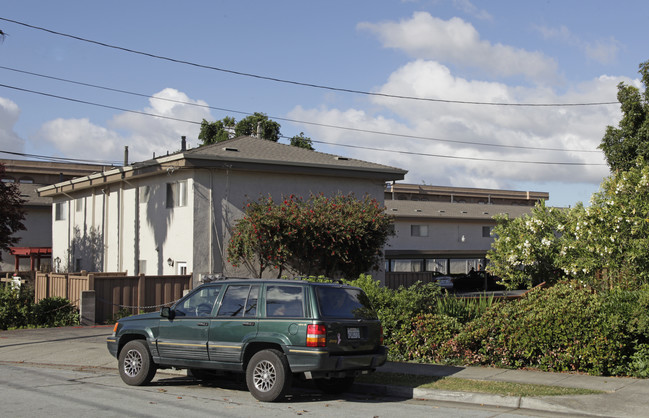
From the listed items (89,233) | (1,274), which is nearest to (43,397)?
(89,233)

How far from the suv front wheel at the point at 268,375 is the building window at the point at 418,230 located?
120ft

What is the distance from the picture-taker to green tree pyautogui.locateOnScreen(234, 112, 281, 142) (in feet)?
177

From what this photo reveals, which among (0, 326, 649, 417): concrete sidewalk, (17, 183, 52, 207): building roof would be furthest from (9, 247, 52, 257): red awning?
(0, 326, 649, 417): concrete sidewalk

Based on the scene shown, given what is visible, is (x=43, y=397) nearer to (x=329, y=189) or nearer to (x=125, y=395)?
(x=125, y=395)

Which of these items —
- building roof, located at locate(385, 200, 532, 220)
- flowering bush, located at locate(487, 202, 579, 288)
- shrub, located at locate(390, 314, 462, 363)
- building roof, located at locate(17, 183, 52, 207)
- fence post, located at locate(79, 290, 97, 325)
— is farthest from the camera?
building roof, located at locate(385, 200, 532, 220)

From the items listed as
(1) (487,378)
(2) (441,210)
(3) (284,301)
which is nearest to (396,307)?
(1) (487,378)

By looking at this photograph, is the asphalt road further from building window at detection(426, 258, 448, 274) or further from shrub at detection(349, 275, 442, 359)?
building window at detection(426, 258, 448, 274)

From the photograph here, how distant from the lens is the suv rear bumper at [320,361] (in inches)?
388

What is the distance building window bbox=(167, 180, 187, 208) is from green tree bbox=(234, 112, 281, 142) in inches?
1094

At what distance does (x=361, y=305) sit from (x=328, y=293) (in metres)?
0.70

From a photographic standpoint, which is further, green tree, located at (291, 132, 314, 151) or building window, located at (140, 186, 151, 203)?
green tree, located at (291, 132, 314, 151)

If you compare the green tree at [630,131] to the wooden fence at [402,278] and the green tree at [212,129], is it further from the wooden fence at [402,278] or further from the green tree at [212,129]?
the green tree at [212,129]

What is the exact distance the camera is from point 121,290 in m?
22.1

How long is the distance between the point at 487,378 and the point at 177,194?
15850 millimetres
